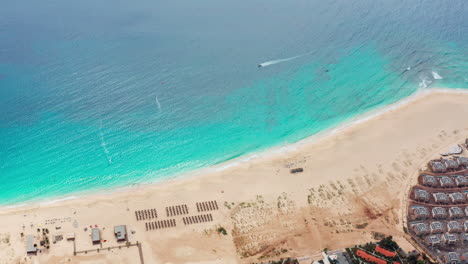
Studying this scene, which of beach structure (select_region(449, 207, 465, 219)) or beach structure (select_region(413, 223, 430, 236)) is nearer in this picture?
beach structure (select_region(413, 223, 430, 236))

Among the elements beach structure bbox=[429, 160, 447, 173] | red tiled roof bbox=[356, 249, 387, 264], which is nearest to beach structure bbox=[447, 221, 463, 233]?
beach structure bbox=[429, 160, 447, 173]

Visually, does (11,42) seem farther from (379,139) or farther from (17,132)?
(379,139)

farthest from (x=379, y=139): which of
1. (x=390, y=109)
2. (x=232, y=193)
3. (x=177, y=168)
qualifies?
(x=177, y=168)

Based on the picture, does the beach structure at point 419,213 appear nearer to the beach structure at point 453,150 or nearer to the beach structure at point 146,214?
the beach structure at point 453,150

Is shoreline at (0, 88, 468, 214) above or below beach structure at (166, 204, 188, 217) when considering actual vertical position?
above

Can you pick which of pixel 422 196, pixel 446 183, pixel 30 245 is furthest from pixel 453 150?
pixel 30 245

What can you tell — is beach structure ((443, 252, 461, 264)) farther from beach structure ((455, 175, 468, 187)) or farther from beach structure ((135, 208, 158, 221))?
beach structure ((135, 208, 158, 221))

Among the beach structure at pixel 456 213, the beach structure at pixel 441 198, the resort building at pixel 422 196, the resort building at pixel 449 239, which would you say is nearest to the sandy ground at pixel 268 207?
the resort building at pixel 422 196
